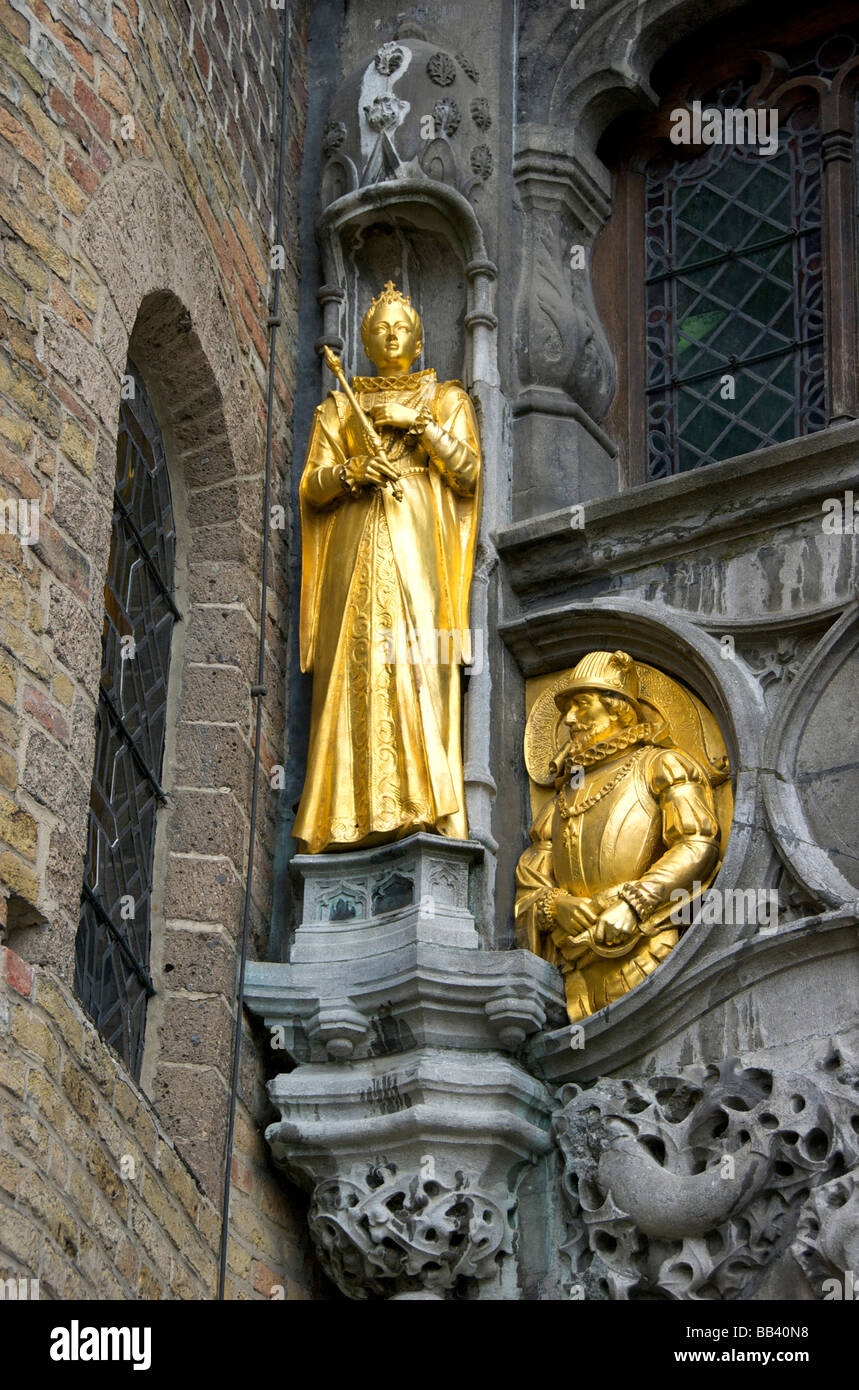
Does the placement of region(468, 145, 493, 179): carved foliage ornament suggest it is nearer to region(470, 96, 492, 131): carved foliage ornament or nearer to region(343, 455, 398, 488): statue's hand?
region(470, 96, 492, 131): carved foliage ornament

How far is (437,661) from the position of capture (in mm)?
8305

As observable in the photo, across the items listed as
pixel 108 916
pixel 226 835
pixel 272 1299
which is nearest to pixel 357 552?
pixel 226 835

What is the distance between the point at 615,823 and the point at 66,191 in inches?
104

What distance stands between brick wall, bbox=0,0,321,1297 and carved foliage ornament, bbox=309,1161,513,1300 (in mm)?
267

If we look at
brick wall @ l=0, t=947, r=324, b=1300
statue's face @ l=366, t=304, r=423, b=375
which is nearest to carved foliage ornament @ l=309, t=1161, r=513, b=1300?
brick wall @ l=0, t=947, r=324, b=1300

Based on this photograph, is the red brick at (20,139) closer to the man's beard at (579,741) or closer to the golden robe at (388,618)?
the golden robe at (388,618)

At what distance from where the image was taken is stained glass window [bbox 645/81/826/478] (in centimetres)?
909

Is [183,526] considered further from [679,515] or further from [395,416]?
[679,515]

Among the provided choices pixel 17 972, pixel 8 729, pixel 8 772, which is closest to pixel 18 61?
pixel 8 729

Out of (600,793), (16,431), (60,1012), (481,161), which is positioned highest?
(481,161)

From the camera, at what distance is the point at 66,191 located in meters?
6.88

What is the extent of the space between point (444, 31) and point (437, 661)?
2.86 m

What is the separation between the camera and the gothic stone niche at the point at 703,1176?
23.1ft

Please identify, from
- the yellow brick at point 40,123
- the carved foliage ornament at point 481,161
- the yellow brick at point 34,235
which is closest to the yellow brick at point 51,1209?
the yellow brick at point 34,235
